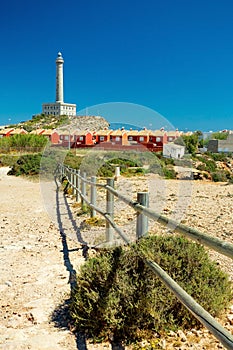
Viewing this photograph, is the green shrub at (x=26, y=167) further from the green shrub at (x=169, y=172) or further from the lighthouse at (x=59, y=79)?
the lighthouse at (x=59, y=79)

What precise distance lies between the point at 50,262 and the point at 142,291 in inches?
91.5

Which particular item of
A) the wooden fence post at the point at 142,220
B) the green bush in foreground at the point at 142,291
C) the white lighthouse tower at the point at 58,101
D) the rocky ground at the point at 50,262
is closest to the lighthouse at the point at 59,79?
the white lighthouse tower at the point at 58,101

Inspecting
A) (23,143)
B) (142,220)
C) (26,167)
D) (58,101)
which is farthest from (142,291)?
(58,101)

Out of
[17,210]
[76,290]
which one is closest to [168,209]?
[17,210]

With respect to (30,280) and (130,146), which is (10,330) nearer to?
(30,280)

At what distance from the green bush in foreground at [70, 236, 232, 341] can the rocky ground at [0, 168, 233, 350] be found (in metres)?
0.15

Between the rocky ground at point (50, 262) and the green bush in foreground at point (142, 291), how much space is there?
0.15 meters

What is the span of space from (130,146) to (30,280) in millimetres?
10030

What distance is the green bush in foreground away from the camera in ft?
9.40

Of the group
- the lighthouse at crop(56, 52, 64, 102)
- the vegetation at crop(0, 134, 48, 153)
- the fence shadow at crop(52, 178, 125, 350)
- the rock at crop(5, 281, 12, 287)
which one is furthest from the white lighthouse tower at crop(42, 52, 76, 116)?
the rock at crop(5, 281, 12, 287)

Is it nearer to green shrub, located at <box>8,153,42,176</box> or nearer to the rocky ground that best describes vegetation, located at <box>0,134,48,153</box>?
green shrub, located at <box>8,153,42,176</box>

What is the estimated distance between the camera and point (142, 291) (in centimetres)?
291

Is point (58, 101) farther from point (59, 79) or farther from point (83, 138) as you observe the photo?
point (83, 138)

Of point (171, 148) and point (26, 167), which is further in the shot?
point (26, 167)
